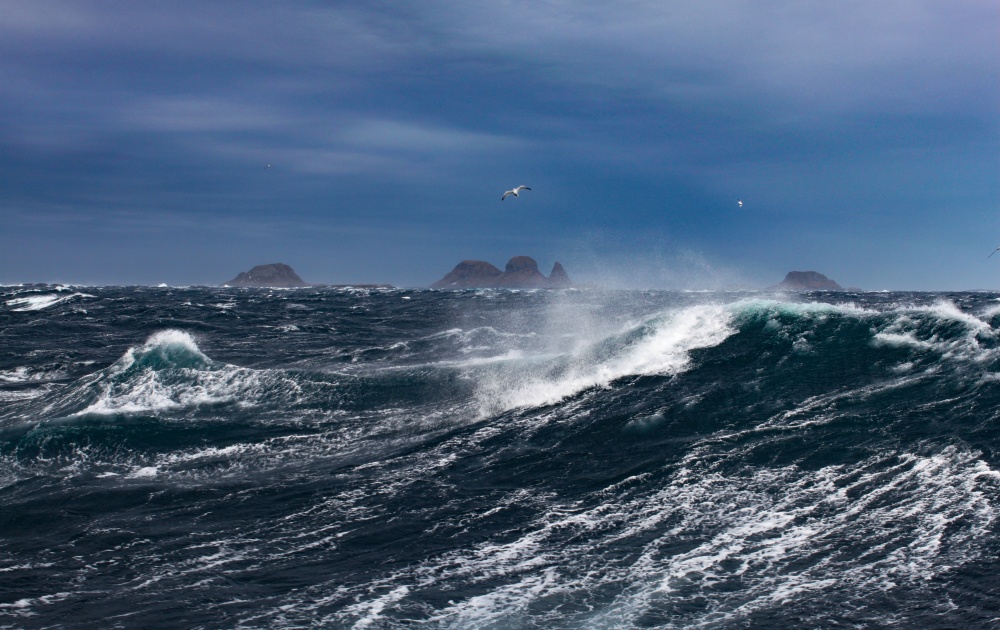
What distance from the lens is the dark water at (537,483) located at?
416 inches

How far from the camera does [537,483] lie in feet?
53.1

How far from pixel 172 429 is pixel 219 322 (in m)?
35.2

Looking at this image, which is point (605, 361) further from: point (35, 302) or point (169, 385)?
point (35, 302)

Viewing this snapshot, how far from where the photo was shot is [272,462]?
18.5 meters

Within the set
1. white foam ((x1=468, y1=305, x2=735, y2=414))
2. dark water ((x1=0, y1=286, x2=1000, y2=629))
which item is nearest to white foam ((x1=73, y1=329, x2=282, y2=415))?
dark water ((x1=0, y1=286, x2=1000, y2=629))

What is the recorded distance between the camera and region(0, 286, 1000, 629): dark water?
1058cm

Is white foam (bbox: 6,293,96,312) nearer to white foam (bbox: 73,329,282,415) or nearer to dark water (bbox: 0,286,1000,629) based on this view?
dark water (bbox: 0,286,1000,629)

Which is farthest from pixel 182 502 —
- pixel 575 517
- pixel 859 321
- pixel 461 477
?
pixel 859 321

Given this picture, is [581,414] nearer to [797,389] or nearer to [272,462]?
[797,389]

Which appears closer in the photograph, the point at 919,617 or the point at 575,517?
the point at 919,617

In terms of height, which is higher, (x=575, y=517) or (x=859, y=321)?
(x=859, y=321)

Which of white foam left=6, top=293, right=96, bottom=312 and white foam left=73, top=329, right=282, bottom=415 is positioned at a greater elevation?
white foam left=6, top=293, right=96, bottom=312

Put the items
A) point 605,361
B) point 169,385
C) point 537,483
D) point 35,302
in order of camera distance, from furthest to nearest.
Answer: point 35,302, point 605,361, point 169,385, point 537,483

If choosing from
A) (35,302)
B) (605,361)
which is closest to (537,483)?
(605,361)
